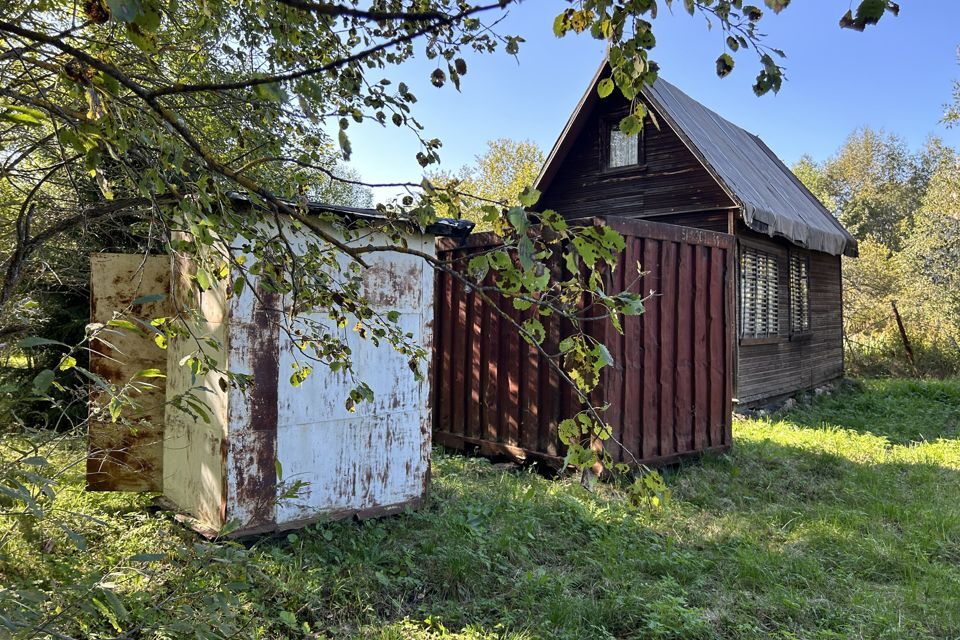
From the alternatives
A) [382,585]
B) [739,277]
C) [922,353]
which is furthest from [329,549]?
[922,353]

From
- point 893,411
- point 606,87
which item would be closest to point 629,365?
point 606,87

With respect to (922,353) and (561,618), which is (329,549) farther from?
(922,353)

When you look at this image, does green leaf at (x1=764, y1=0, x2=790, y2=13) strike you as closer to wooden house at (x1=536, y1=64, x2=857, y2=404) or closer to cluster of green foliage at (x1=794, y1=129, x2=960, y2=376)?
wooden house at (x1=536, y1=64, x2=857, y2=404)

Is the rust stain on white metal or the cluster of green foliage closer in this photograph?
the rust stain on white metal

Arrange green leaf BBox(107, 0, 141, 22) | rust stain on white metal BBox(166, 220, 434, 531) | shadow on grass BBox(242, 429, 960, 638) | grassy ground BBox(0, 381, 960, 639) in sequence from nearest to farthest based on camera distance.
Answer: green leaf BBox(107, 0, 141, 22) < grassy ground BBox(0, 381, 960, 639) < shadow on grass BBox(242, 429, 960, 638) < rust stain on white metal BBox(166, 220, 434, 531)

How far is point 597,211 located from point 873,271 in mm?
16859

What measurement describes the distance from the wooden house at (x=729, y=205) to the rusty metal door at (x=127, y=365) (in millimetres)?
7474

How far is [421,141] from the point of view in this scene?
2389 mm

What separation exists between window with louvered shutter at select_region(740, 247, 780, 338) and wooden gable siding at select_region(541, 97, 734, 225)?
0.95 m

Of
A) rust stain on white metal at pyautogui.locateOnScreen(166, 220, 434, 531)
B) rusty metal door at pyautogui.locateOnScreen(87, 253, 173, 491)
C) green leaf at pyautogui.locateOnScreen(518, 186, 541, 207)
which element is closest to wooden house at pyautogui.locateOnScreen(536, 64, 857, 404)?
rust stain on white metal at pyautogui.locateOnScreen(166, 220, 434, 531)

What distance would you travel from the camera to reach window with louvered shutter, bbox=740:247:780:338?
10.3m

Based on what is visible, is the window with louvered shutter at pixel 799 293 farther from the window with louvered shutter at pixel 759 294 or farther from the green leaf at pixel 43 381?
the green leaf at pixel 43 381

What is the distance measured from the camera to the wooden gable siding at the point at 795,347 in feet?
34.1

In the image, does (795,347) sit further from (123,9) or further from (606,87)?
(123,9)
